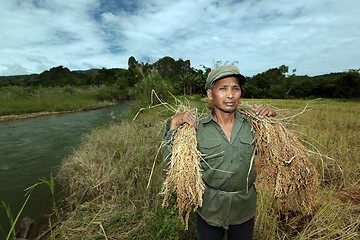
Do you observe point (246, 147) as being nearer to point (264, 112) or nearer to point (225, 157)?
point (225, 157)

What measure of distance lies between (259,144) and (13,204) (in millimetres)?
5463

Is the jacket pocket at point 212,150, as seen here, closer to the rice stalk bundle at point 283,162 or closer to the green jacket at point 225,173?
the green jacket at point 225,173

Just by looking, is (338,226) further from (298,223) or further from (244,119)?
(244,119)

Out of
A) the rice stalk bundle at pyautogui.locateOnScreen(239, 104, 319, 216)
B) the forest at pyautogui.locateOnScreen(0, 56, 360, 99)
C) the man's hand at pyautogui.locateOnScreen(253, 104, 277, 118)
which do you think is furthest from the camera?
the forest at pyautogui.locateOnScreen(0, 56, 360, 99)

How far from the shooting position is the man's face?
134 cm

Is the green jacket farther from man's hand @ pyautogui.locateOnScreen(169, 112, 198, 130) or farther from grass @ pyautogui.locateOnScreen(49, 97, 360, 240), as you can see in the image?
grass @ pyautogui.locateOnScreen(49, 97, 360, 240)

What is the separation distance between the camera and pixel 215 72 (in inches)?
54.3

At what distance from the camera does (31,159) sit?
21.3 feet

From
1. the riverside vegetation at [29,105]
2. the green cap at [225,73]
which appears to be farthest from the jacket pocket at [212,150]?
the riverside vegetation at [29,105]

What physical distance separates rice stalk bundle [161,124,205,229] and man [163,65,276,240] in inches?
3.8

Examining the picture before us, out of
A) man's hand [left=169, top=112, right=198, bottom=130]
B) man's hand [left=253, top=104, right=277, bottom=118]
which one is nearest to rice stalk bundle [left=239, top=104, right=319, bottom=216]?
man's hand [left=253, top=104, right=277, bottom=118]

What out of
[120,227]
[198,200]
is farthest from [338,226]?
[120,227]

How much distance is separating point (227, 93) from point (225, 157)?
0.48m

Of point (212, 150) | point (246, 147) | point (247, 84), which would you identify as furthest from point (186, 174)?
point (247, 84)
